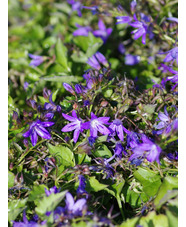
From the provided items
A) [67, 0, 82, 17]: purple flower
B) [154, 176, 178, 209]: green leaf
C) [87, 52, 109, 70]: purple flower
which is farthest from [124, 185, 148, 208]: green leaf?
[67, 0, 82, 17]: purple flower

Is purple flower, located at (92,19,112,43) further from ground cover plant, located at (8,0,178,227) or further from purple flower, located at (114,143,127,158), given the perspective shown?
purple flower, located at (114,143,127,158)

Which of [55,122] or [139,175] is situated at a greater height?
[55,122]

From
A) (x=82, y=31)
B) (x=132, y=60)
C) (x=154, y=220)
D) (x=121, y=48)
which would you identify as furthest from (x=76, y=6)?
(x=154, y=220)

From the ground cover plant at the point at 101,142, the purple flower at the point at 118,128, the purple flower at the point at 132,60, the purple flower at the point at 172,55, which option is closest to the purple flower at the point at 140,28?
the ground cover plant at the point at 101,142

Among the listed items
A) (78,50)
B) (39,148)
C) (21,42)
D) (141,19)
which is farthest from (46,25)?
(39,148)

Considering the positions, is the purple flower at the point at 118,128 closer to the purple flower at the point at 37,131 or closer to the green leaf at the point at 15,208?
the purple flower at the point at 37,131

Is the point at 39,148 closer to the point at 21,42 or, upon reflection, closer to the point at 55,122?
the point at 55,122
